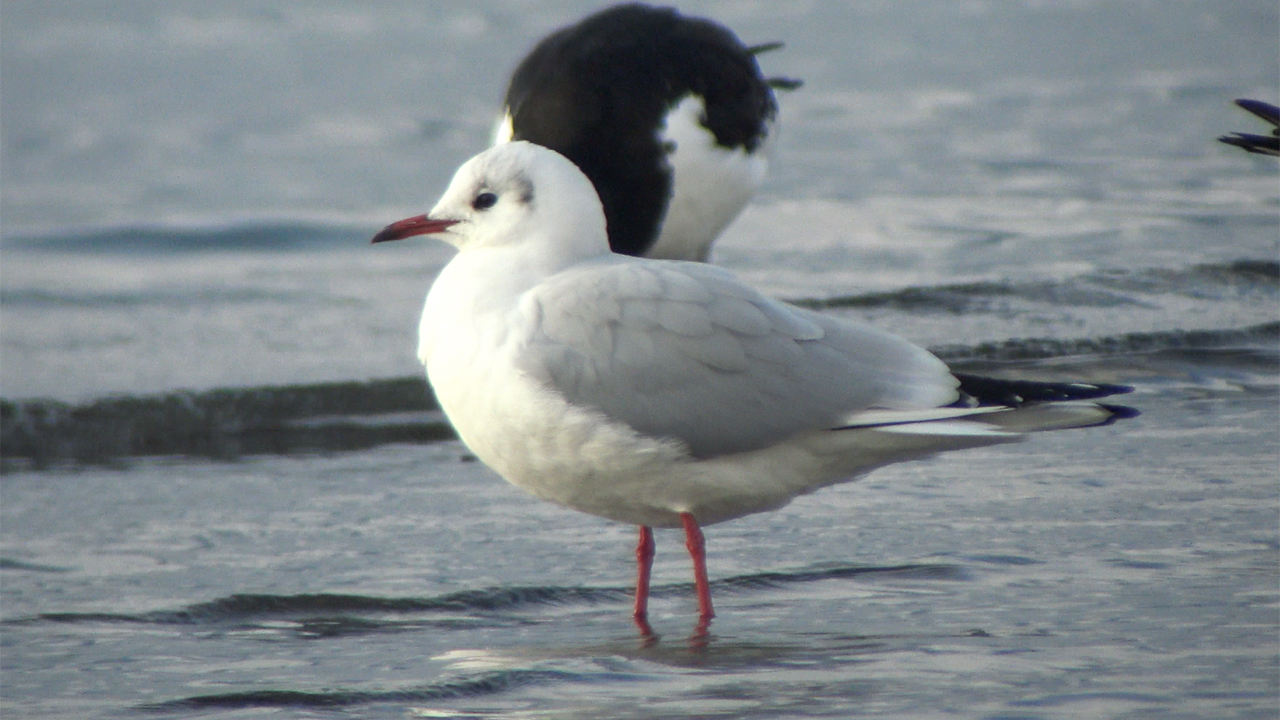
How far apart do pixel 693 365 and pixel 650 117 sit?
2372mm

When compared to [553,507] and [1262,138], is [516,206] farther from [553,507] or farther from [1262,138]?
[1262,138]

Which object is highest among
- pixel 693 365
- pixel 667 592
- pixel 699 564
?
pixel 693 365

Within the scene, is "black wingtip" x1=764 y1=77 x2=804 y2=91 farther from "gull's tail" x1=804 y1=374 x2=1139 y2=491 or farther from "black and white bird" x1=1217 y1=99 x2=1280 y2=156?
"gull's tail" x1=804 y1=374 x2=1139 y2=491

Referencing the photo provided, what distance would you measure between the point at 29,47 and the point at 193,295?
6.23m

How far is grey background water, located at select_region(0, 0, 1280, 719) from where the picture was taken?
3297 mm

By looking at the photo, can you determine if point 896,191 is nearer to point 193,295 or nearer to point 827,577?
point 193,295

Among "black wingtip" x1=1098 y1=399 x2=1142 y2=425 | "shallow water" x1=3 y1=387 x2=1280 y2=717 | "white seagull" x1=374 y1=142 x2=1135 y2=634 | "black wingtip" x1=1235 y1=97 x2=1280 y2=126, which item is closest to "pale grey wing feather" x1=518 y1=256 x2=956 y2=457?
"white seagull" x1=374 y1=142 x2=1135 y2=634

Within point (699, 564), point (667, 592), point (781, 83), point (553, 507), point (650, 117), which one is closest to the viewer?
point (699, 564)

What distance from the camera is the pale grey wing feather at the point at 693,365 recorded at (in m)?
3.50

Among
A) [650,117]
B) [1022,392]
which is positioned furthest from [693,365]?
[650,117]

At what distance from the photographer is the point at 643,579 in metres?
3.72

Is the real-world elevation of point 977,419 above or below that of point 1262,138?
below

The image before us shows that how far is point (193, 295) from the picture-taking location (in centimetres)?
773

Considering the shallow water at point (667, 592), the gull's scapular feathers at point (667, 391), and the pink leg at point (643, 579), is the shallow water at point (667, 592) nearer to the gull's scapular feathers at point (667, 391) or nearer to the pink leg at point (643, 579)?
the pink leg at point (643, 579)
